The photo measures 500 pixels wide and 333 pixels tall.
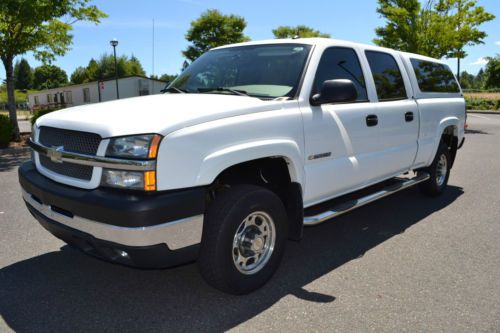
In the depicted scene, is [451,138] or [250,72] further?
[451,138]

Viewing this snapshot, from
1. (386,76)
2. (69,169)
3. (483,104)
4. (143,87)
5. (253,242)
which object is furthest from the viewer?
(143,87)

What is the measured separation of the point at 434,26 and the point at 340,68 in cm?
1618

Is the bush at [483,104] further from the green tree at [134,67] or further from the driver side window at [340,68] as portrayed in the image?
the green tree at [134,67]

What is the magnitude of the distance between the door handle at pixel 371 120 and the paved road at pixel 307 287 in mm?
1199

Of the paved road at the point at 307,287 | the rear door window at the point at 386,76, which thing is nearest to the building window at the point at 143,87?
the paved road at the point at 307,287

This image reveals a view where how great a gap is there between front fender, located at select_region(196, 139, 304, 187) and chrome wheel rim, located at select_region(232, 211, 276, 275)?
1.40ft

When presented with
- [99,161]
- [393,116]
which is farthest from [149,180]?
[393,116]

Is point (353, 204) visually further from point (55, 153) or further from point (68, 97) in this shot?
point (68, 97)

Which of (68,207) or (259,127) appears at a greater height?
(259,127)

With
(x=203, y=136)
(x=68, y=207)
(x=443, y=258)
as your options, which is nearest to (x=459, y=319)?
(x=443, y=258)

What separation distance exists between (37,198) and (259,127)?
172 cm

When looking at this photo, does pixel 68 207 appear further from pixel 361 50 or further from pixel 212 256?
pixel 361 50

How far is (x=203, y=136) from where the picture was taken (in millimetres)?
2750

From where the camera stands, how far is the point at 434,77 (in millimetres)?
5879
